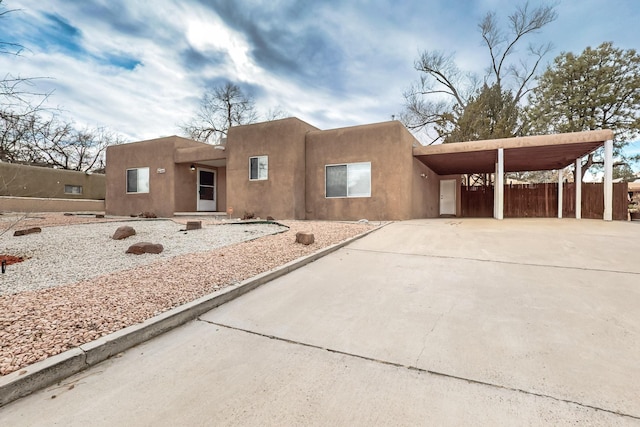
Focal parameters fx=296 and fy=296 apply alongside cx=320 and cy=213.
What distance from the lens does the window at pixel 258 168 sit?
37.5 feet

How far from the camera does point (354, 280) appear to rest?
391 cm

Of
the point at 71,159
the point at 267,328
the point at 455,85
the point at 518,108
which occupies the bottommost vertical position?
the point at 267,328

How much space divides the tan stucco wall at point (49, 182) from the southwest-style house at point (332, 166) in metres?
7.99

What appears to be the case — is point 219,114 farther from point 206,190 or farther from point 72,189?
point 206,190

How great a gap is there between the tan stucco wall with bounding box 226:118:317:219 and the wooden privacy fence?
33.3 ft

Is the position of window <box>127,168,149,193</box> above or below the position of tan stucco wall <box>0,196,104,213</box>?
above

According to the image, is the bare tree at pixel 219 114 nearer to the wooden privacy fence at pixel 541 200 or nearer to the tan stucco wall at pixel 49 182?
the tan stucco wall at pixel 49 182

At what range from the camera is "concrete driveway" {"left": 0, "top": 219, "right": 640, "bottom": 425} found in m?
1.56

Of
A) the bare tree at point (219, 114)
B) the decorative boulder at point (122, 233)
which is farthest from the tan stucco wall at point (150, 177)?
the bare tree at point (219, 114)

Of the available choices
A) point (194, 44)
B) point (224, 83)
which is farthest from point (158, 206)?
point (224, 83)

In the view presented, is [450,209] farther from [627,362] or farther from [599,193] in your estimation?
[627,362]

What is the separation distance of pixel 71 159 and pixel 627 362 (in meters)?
31.2

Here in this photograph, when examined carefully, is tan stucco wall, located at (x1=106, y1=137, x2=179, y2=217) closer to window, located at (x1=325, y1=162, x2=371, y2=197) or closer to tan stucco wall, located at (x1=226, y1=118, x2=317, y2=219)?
tan stucco wall, located at (x1=226, y1=118, x2=317, y2=219)

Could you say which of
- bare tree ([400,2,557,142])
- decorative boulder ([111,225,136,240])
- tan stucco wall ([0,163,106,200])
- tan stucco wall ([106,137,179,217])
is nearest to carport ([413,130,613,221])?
bare tree ([400,2,557,142])
